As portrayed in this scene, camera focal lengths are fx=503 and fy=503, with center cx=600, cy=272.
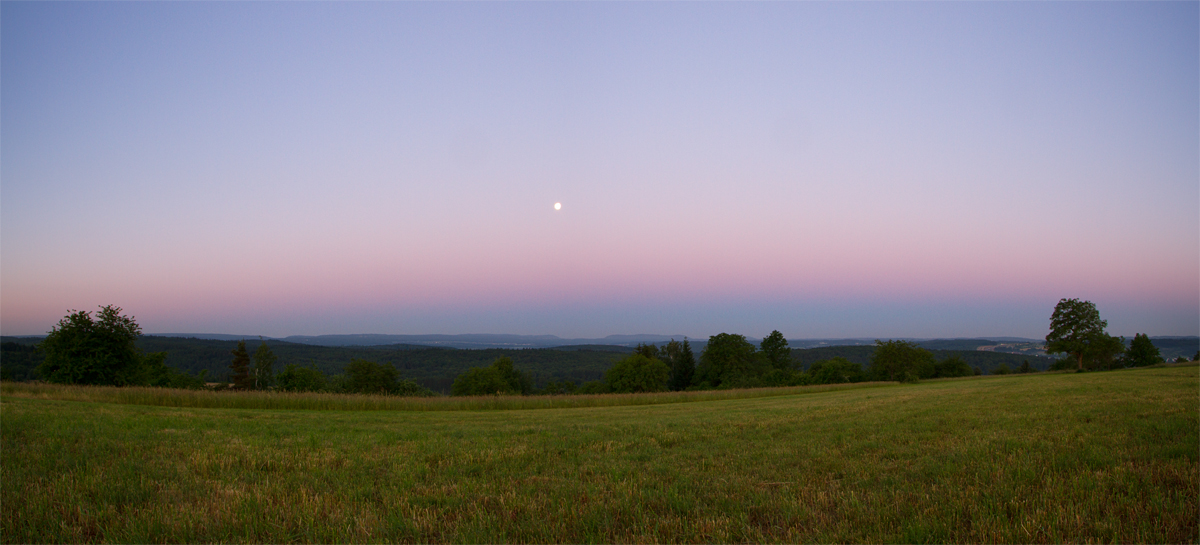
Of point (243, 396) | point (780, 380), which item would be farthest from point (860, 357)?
point (243, 396)

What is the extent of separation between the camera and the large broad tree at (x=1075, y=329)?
6638cm

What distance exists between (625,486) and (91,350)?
58994mm

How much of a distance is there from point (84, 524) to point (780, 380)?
97301 millimetres

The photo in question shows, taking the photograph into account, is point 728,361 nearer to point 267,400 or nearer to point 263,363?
point 267,400

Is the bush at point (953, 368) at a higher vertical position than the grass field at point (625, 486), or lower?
lower

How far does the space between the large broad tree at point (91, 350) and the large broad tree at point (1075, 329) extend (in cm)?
10658

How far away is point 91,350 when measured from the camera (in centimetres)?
4403

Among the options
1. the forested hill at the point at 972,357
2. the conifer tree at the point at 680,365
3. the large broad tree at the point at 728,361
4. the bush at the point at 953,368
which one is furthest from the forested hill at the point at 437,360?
the large broad tree at the point at 728,361

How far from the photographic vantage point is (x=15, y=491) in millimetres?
5574

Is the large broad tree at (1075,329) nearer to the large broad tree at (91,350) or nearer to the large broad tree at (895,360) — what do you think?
the large broad tree at (895,360)

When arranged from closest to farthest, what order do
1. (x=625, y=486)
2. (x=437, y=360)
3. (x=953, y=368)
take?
(x=625, y=486) → (x=953, y=368) → (x=437, y=360)

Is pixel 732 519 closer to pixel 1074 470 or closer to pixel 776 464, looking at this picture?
pixel 776 464

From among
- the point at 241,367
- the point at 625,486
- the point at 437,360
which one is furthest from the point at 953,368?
the point at 437,360

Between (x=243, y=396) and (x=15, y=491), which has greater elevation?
(x=15, y=491)
